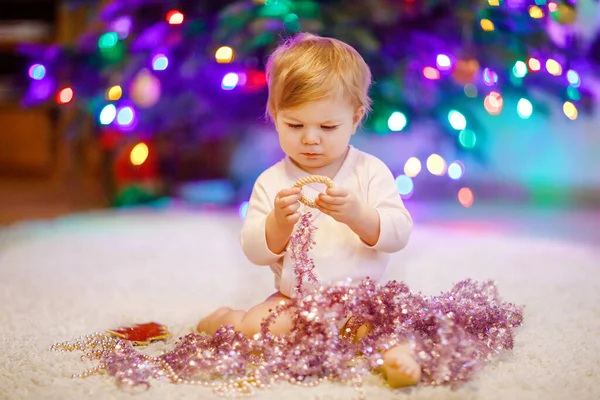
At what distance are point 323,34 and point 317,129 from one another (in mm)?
732

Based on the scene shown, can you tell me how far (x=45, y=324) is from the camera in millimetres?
1102

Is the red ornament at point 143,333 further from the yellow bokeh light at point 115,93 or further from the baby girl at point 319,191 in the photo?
the yellow bokeh light at point 115,93

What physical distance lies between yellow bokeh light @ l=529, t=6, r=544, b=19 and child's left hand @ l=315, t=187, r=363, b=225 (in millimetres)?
837

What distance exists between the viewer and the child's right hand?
92 centimetres

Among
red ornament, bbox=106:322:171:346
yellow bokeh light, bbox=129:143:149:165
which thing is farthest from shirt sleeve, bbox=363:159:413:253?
yellow bokeh light, bbox=129:143:149:165

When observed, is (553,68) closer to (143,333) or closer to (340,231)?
(340,231)

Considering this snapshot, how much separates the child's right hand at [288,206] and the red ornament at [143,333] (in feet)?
0.90

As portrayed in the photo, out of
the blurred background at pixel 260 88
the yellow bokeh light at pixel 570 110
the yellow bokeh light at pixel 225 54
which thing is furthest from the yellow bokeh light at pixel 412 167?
the yellow bokeh light at pixel 225 54

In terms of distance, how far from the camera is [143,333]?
105 centimetres

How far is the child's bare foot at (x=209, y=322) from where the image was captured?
1.07m

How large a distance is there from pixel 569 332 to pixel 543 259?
529mm

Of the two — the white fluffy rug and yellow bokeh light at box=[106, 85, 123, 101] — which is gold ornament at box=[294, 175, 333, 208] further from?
yellow bokeh light at box=[106, 85, 123, 101]

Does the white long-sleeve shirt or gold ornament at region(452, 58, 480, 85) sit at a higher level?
gold ornament at region(452, 58, 480, 85)

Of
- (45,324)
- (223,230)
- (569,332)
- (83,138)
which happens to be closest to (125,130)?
(223,230)
